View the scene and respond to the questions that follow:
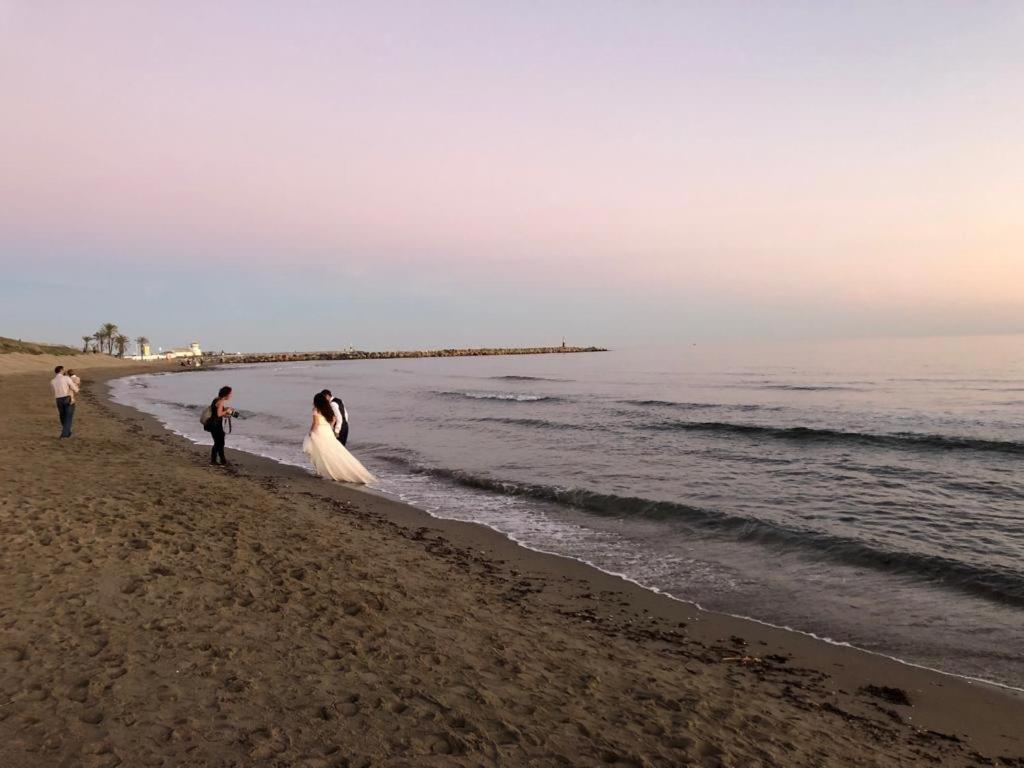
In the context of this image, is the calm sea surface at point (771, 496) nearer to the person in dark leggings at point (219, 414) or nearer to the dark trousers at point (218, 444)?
the dark trousers at point (218, 444)

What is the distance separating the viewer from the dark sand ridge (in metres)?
3.91

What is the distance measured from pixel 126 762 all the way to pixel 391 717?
Result: 1.55m

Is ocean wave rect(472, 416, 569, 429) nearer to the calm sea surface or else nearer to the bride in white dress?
the calm sea surface

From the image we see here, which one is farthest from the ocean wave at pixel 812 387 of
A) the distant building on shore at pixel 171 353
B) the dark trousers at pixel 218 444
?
the distant building on shore at pixel 171 353

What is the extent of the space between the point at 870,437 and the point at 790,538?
13.3 metres

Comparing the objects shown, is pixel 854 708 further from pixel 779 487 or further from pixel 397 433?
pixel 397 433

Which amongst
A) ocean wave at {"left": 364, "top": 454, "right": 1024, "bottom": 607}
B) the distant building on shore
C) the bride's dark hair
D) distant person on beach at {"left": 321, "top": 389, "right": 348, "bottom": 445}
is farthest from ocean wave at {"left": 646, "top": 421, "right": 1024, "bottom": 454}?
the distant building on shore

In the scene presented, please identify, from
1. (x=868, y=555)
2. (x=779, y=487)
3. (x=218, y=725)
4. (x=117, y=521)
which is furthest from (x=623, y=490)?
(x=218, y=725)

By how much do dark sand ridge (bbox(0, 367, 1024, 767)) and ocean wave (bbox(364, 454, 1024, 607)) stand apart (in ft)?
11.1

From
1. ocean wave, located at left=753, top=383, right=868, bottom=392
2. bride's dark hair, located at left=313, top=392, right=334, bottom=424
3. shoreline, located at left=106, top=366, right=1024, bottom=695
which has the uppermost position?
bride's dark hair, located at left=313, top=392, right=334, bottom=424

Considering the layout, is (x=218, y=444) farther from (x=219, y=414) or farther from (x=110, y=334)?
(x=110, y=334)

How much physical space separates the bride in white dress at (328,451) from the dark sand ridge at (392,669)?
5432 millimetres

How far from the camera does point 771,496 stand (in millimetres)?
13719

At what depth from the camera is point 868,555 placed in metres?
9.65
